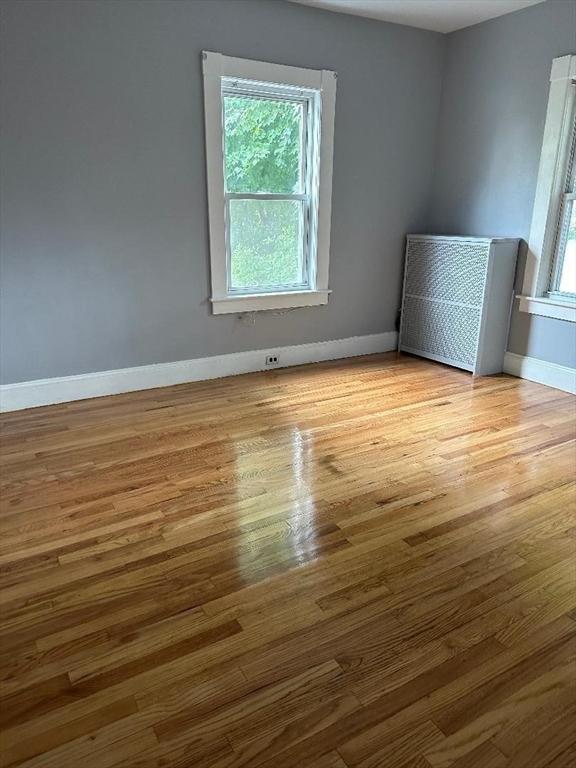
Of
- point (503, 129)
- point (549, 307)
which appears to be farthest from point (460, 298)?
point (503, 129)

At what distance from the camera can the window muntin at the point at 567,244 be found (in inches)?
147

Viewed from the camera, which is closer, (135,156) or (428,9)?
(135,156)

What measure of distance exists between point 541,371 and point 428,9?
2.71 m

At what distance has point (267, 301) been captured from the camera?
163 inches

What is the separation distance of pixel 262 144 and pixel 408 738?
366 cm

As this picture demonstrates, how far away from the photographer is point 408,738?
1312 mm

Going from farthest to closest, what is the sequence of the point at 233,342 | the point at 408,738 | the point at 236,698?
1. the point at 233,342
2. the point at 236,698
3. the point at 408,738

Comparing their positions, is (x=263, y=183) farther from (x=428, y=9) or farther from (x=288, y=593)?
(x=288, y=593)

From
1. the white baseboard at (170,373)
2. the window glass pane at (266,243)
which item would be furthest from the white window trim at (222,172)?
the white baseboard at (170,373)

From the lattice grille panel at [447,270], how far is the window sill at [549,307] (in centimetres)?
34

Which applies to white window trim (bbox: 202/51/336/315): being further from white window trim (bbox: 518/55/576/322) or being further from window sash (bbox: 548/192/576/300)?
window sash (bbox: 548/192/576/300)

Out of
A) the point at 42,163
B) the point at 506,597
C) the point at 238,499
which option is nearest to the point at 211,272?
the point at 42,163

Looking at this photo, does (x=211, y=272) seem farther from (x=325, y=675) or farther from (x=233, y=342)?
(x=325, y=675)

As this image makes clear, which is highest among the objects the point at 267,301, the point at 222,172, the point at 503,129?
the point at 503,129
